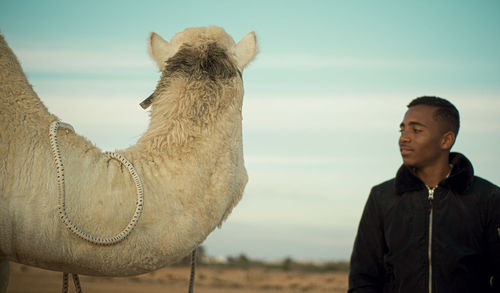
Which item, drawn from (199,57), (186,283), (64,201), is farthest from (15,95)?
(186,283)

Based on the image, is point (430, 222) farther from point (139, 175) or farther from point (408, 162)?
point (139, 175)

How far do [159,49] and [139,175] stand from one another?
3.76ft

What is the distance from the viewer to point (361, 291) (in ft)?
12.1

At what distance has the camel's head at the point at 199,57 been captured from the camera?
154 inches

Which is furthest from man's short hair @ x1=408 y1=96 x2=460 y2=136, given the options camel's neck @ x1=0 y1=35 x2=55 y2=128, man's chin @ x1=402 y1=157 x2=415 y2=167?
camel's neck @ x1=0 y1=35 x2=55 y2=128

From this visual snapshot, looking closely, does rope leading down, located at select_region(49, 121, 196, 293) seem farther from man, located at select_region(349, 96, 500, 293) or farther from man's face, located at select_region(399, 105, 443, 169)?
man's face, located at select_region(399, 105, 443, 169)

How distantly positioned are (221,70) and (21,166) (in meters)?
A: 1.41

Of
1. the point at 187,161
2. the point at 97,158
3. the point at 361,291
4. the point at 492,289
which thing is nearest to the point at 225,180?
the point at 187,161

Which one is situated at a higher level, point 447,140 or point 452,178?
point 447,140

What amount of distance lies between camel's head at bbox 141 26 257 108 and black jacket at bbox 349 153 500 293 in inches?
52.8

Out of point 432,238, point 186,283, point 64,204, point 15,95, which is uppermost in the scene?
point 15,95

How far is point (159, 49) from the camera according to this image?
421cm

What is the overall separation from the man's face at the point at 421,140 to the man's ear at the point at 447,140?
2 cm

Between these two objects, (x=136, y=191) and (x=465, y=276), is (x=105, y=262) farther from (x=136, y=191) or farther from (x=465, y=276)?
(x=465, y=276)
